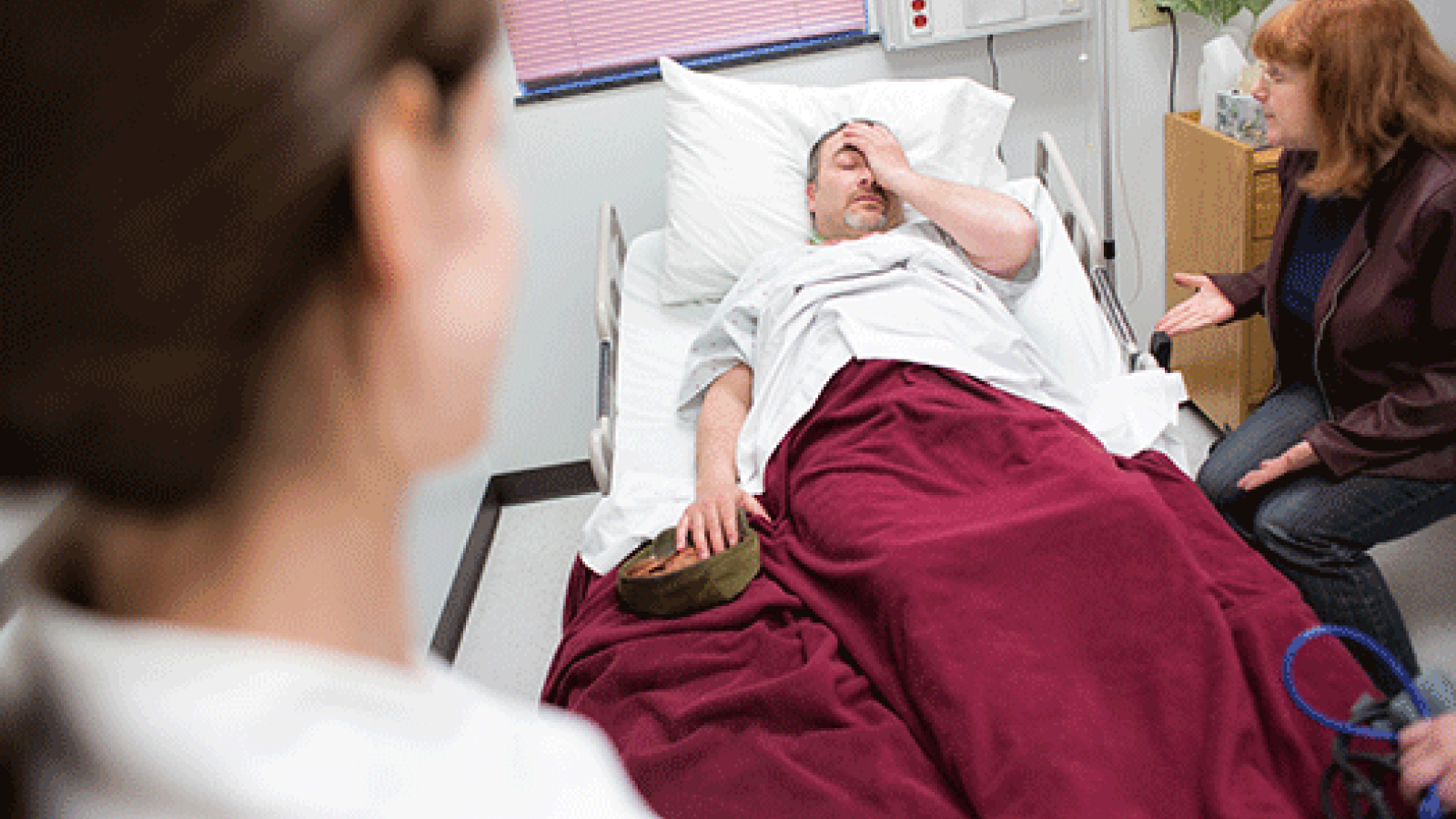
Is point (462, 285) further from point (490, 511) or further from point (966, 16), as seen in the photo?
point (490, 511)

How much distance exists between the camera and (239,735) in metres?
0.30

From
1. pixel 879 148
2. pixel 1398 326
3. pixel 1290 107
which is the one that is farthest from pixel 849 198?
pixel 1398 326

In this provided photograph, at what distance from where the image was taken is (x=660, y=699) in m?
1.42

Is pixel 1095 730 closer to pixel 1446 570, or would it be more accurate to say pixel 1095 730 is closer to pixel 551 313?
pixel 1446 570

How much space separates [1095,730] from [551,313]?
225 centimetres

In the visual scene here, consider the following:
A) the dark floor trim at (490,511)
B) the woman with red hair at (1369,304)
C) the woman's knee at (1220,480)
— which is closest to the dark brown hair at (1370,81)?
the woman with red hair at (1369,304)

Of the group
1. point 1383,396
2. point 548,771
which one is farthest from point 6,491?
point 1383,396

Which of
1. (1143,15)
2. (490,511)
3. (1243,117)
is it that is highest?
(1143,15)

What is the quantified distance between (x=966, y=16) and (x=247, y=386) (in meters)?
2.81

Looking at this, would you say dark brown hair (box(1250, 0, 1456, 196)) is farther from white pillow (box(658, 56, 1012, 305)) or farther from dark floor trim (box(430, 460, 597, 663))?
dark floor trim (box(430, 460, 597, 663))

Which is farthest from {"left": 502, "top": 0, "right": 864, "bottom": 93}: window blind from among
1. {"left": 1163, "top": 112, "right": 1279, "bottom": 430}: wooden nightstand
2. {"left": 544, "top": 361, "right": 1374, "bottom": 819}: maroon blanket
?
{"left": 544, "top": 361, "right": 1374, "bottom": 819}: maroon blanket

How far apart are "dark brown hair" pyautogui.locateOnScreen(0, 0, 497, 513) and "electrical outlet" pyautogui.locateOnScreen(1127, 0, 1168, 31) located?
3.02m

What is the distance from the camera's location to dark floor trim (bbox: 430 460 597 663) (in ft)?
8.98

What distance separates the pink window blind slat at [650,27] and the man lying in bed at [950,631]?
4.03ft
